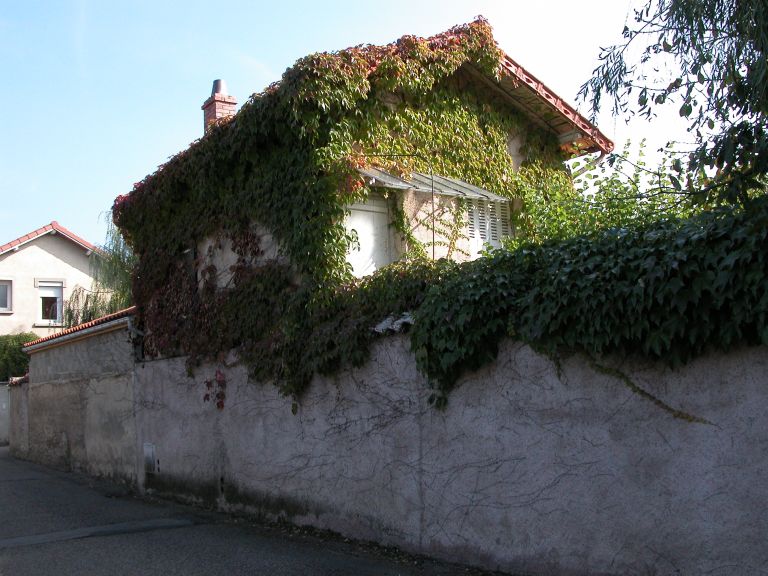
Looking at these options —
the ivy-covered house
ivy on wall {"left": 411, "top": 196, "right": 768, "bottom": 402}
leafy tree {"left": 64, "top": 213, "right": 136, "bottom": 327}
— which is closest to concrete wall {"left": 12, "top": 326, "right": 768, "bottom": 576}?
ivy on wall {"left": 411, "top": 196, "right": 768, "bottom": 402}

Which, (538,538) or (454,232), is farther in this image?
(454,232)

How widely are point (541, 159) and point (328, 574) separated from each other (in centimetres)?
838

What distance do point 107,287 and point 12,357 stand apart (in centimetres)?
515

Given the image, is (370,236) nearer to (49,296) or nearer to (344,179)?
(344,179)

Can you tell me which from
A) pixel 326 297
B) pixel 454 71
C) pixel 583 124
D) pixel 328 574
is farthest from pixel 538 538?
pixel 583 124

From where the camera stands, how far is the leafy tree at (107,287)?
27.0 m

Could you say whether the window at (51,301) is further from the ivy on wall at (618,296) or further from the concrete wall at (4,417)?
the ivy on wall at (618,296)

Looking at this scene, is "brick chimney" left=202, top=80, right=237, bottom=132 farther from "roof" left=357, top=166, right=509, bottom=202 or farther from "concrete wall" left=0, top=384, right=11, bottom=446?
"concrete wall" left=0, top=384, right=11, bottom=446

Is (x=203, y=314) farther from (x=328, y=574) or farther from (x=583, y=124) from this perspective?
(x=583, y=124)

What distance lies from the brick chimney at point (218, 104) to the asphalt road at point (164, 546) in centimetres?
740

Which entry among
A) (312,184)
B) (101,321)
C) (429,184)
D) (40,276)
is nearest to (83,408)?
(101,321)

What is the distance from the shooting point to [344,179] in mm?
9547

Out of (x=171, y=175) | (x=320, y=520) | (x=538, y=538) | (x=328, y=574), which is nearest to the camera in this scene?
(x=538, y=538)

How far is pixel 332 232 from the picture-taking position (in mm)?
9477
